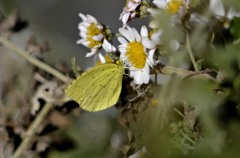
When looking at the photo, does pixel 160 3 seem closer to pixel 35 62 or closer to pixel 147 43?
pixel 147 43

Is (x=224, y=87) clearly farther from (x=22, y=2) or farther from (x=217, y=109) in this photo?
(x=22, y=2)

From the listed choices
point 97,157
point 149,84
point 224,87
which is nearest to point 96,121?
point 97,157

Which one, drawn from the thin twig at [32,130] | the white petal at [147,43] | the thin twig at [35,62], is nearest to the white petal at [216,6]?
the white petal at [147,43]

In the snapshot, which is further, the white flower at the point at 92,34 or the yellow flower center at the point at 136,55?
the white flower at the point at 92,34

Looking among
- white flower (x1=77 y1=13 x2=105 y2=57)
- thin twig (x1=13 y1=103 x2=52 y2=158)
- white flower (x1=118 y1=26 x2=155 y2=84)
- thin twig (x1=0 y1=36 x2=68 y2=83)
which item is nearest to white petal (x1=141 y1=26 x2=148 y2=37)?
white flower (x1=118 y1=26 x2=155 y2=84)

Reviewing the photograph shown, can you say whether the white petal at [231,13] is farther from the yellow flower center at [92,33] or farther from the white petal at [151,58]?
the yellow flower center at [92,33]

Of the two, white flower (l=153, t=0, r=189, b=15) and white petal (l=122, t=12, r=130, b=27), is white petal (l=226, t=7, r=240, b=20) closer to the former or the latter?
white flower (l=153, t=0, r=189, b=15)
